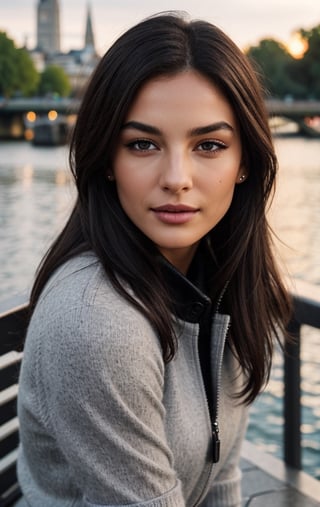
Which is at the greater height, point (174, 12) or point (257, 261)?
point (174, 12)

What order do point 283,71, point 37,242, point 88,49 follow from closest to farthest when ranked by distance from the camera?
1. point 37,242
2. point 283,71
3. point 88,49

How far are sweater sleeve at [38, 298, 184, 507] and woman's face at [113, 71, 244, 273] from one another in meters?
0.16

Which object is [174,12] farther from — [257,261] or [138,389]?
[138,389]

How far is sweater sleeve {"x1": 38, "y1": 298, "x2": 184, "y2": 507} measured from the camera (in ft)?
2.99

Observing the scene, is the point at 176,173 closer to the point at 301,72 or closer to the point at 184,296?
the point at 184,296

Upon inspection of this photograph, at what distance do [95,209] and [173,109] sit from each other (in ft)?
0.60

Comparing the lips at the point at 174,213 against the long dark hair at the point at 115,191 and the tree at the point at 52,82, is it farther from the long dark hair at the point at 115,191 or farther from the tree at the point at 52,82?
the tree at the point at 52,82

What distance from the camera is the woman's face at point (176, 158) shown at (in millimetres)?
1030

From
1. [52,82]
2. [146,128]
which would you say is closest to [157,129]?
[146,128]

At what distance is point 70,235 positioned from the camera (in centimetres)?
114

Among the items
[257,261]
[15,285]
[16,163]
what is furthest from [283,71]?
[257,261]

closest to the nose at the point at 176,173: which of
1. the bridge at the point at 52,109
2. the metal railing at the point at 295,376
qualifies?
the metal railing at the point at 295,376

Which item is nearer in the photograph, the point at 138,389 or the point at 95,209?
the point at 138,389

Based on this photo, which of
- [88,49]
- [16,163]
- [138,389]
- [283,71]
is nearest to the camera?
[138,389]
